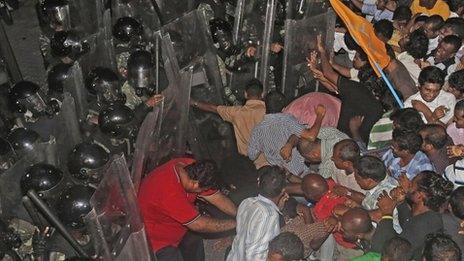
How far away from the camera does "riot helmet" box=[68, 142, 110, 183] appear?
6.51 meters

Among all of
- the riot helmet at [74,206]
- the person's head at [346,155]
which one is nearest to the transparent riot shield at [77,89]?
the riot helmet at [74,206]

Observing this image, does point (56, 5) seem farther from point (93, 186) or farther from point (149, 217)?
point (149, 217)

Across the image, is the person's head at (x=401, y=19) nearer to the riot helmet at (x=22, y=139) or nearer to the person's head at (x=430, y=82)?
the person's head at (x=430, y=82)

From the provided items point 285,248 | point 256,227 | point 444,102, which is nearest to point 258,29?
point 444,102

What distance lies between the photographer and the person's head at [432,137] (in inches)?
223

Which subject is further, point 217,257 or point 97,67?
point 97,67

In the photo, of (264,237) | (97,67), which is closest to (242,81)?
(97,67)

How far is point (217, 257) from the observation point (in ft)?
22.4

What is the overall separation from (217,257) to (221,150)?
1.36 m

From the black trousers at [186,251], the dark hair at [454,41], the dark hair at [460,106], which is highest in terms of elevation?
the dark hair at [454,41]

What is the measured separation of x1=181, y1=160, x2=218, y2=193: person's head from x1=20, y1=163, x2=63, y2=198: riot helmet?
157 centimetres

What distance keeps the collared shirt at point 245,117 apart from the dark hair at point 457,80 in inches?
74.8

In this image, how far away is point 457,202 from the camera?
4969mm

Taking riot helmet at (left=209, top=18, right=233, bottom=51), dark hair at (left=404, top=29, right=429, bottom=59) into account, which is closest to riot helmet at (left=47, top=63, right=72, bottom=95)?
riot helmet at (left=209, top=18, right=233, bottom=51)
